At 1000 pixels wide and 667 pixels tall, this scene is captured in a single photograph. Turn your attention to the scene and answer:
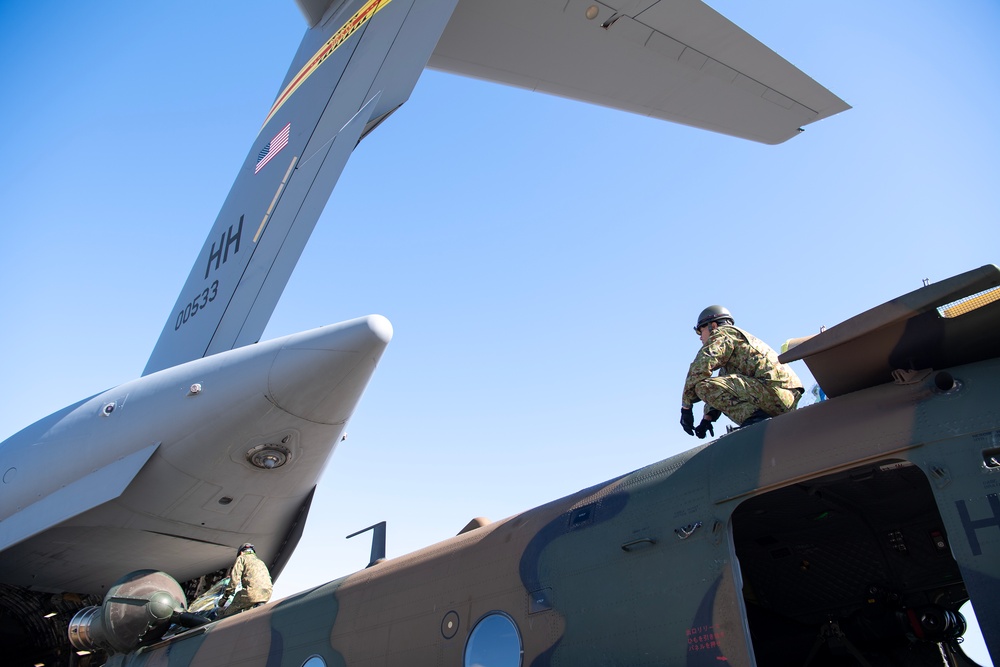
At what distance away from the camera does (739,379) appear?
5.07 m

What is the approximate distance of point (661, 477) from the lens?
14.3 feet

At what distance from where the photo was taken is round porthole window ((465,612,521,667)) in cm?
449

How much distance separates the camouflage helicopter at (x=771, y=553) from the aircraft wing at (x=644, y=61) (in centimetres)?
771

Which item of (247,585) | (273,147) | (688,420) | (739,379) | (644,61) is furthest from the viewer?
(273,147)

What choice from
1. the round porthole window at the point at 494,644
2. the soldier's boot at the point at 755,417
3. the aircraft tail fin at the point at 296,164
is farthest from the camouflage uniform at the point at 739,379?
the aircraft tail fin at the point at 296,164

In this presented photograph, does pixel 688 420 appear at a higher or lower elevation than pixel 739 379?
lower

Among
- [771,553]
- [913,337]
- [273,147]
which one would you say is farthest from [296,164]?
[913,337]

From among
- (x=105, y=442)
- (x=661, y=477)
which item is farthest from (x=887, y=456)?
(x=105, y=442)

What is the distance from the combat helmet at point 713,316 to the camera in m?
5.65

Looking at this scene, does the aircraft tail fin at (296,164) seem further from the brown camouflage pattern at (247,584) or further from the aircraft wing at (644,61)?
the brown camouflage pattern at (247,584)

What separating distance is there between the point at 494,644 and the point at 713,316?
281 cm

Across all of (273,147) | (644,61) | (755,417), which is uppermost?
(273,147)

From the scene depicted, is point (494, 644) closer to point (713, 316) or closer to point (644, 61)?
point (713, 316)

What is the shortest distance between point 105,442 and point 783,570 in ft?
24.4
